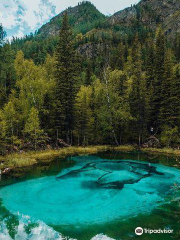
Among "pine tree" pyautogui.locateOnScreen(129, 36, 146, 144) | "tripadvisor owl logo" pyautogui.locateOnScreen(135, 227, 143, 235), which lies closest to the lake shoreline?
"pine tree" pyautogui.locateOnScreen(129, 36, 146, 144)

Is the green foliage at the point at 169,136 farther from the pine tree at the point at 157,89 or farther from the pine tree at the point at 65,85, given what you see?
the pine tree at the point at 65,85

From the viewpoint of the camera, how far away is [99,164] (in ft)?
78.1

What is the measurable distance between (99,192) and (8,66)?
49503 millimetres

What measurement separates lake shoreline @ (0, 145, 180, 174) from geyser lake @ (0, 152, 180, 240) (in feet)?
6.96

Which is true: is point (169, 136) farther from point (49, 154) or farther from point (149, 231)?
point (149, 231)

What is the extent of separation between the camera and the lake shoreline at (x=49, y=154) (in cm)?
2247

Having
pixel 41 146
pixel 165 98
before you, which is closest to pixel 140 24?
pixel 165 98

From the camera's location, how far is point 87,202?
519 inches

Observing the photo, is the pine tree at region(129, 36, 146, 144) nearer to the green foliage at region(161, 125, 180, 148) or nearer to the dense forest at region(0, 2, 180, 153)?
the dense forest at region(0, 2, 180, 153)

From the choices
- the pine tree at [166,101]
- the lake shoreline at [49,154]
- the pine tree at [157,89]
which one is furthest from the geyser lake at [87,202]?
the pine tree at [157,89]

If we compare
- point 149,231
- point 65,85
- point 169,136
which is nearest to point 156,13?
point 169,136

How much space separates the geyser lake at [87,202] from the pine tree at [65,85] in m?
13.0

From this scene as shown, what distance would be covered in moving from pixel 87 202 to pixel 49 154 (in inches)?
630

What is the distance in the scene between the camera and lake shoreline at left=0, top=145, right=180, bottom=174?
22469 mm
